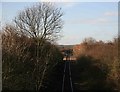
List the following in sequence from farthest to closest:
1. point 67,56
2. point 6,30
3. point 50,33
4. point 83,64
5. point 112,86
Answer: point 67,56 < point 83,64 < point 50,33 < point 112,86 < point 6,30

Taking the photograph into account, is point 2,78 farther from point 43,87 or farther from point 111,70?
point 111,70

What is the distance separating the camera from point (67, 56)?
5512cm

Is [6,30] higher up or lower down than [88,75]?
higher up

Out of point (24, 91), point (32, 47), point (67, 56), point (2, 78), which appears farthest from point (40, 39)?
point (67, 56)

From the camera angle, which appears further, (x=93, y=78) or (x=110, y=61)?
(x=93, y=78)

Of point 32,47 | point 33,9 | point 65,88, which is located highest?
point 33,9

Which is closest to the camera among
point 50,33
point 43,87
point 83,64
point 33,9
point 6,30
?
point 6,30

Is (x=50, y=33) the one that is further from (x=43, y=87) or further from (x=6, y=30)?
(x=6, y=30)

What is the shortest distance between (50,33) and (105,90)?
7954 millimetres

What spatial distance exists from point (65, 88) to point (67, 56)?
36051mm

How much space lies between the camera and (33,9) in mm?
21516

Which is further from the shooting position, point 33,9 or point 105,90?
point 33,9

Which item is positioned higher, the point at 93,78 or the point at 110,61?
the point at 110,61

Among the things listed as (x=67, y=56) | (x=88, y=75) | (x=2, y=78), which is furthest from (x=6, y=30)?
(x=67, y=56)
